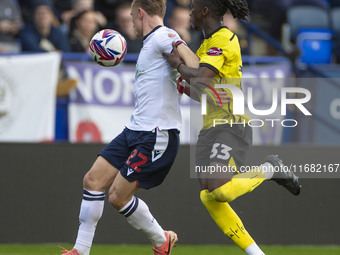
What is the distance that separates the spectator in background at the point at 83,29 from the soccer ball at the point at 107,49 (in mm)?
3778

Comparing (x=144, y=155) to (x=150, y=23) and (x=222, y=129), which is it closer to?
(x=222, y=129)

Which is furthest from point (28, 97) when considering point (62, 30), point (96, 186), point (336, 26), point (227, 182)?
point (336, 26)

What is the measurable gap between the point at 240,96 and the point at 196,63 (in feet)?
1.65

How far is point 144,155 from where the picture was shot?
6098 mm

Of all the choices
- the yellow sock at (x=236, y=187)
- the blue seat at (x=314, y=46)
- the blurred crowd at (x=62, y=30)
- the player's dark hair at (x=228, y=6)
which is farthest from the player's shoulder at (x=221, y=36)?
the blue seat at (x=314, y=46)

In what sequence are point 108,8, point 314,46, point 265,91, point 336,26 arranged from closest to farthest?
point 265,91 < point 108,8 < point 314,46 < point 336,26

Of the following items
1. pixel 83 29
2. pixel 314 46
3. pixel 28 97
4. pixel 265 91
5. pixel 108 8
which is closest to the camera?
pixel 28 97

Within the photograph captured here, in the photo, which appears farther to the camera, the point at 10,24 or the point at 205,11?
the point at 10,24

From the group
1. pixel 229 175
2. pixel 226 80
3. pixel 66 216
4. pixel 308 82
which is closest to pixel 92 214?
pixel 229 175

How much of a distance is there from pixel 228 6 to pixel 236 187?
1488 mm

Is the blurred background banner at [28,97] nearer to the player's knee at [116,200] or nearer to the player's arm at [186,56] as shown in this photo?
the player's knee at [116,200]

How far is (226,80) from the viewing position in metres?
6.13

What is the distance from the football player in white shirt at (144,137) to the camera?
6102mm

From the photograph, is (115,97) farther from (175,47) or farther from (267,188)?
(175,47)
